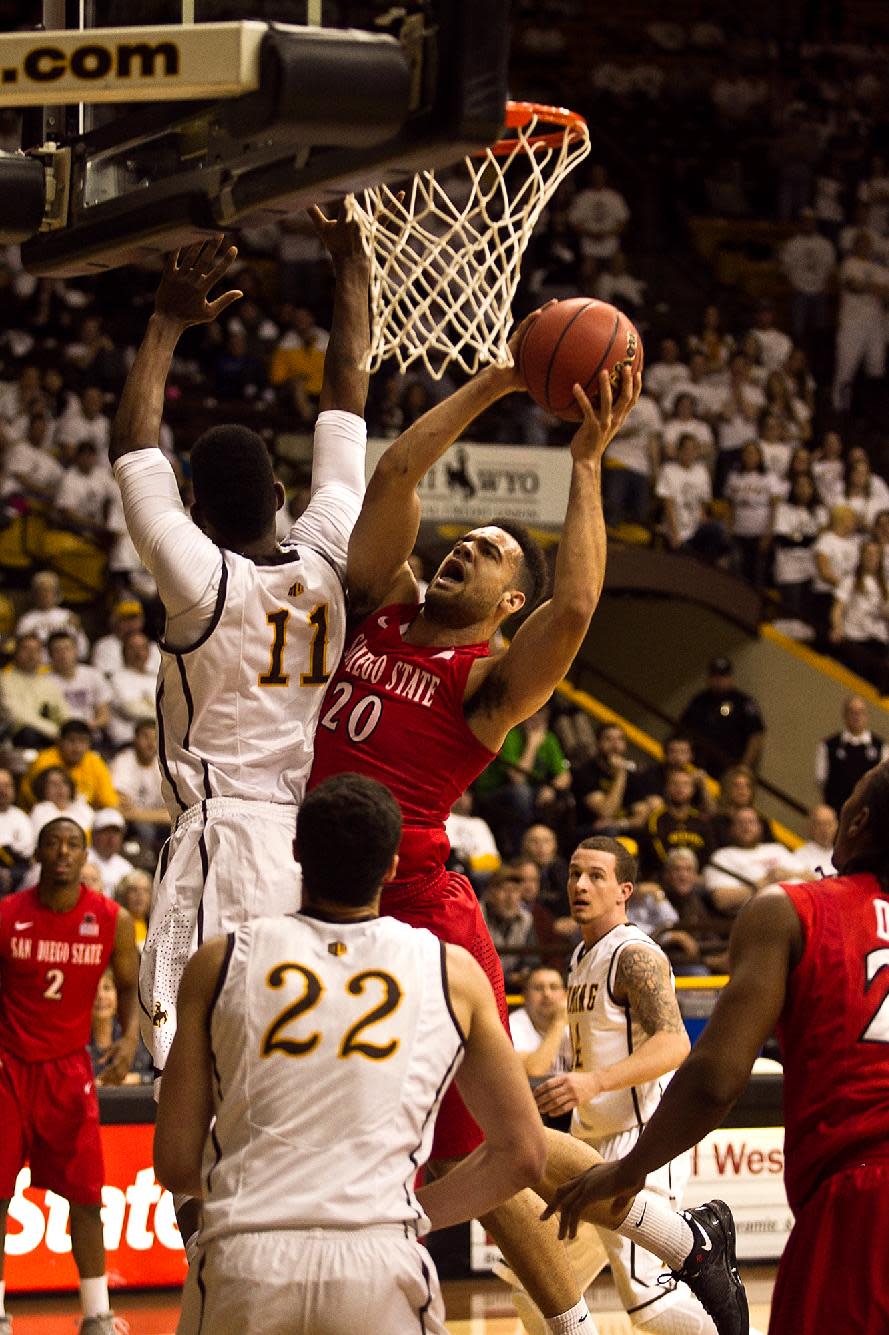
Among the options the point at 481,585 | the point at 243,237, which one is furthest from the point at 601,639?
the point at 481,585


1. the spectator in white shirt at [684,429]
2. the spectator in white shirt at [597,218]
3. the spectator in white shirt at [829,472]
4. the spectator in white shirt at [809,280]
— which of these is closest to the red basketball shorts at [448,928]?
the spectator in white shirt at [684,429]

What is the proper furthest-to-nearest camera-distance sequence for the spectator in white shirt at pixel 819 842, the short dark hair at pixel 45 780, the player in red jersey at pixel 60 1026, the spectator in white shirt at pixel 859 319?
1. the spectator in white shirt at pixel 859 319
2. the spectator in white shirt at pixel 819 842
3. the short dark hair at pixel 45 780
4. the player in red jersey at pixel 60 1026

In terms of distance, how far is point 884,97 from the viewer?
20719mm

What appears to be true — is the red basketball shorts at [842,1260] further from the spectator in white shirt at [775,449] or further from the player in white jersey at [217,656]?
the spectator in white shirt at [775,449]

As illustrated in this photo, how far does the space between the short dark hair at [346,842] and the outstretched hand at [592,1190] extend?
770mm

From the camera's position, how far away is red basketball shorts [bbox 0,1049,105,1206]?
7.69m

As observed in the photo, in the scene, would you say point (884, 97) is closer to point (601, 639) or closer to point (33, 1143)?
point (601, 639)

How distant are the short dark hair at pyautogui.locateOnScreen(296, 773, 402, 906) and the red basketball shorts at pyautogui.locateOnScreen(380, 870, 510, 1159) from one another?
152cm

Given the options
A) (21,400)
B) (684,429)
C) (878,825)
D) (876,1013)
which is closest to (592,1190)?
(876,1013)

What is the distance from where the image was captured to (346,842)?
3508 millimetres

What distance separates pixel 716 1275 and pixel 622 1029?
125 centimetres

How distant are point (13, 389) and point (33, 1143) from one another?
7.41 metres

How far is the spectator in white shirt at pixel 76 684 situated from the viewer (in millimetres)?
12023

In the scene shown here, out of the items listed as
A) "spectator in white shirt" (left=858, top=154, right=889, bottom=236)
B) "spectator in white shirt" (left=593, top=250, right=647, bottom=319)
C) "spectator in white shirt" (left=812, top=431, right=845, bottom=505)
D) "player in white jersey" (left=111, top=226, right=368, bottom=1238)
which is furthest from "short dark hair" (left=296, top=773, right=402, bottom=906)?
"spectator in white shirt" (left=858, top=154, right=889, bottom=236)
